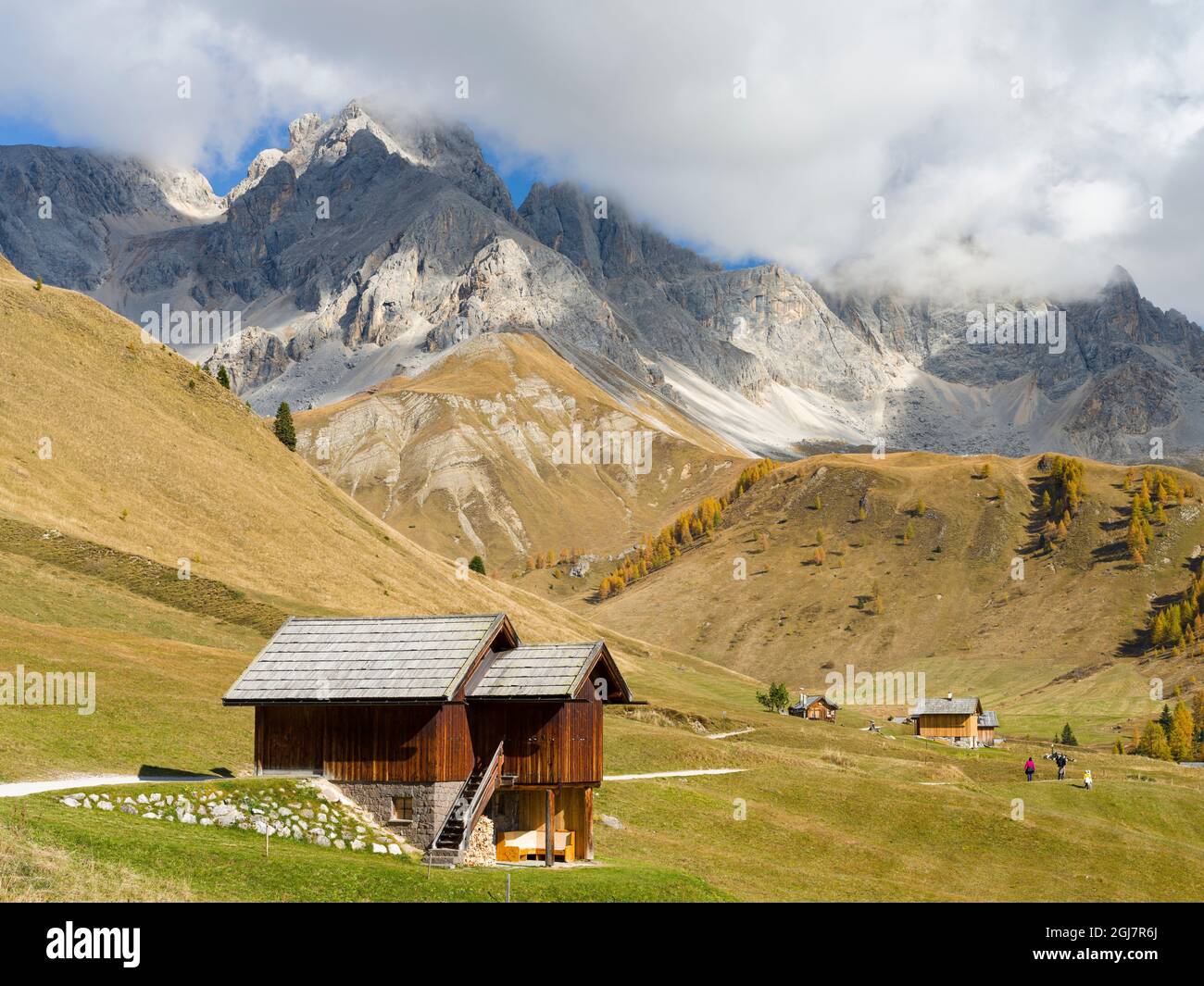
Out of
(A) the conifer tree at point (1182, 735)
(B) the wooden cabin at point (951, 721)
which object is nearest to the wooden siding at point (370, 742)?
(B) the wooden cabin at point (951, 721)

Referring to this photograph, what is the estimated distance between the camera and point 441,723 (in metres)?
41.9

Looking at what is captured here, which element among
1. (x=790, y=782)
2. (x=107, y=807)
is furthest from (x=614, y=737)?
(x=107, y=807)

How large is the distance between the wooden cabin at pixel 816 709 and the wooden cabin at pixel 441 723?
367 ft

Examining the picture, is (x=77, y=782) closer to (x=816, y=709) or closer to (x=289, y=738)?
(x=289, y=738)

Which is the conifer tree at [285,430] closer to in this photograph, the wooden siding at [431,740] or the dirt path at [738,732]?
the dirt path at [738,732]

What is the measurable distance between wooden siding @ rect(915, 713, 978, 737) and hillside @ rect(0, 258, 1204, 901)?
20.2ft

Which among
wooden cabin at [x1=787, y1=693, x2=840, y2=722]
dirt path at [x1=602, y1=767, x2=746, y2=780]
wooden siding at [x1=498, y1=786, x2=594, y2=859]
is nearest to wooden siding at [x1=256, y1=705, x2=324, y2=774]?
wooden siding at [x1=498, y1=786, x2=594, y2=859]

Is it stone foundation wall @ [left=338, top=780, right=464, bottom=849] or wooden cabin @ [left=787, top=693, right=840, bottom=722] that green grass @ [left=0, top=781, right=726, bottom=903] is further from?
wooden cabin @ [left=787, top=693, right=840, bottom=722]

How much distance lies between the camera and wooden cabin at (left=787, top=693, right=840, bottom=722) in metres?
153

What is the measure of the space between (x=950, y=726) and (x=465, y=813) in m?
112

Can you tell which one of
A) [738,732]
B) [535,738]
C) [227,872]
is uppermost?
[535,738]

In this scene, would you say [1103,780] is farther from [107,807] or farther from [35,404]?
[35,404]

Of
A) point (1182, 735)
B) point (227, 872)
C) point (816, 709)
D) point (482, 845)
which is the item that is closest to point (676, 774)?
point (482, 845)

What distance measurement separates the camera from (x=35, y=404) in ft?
376
